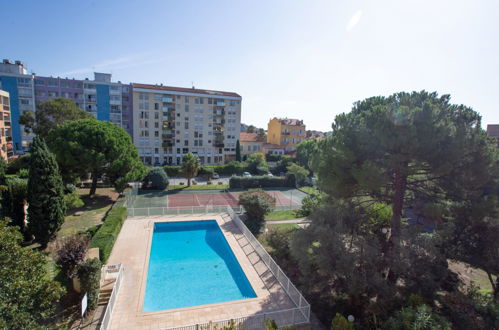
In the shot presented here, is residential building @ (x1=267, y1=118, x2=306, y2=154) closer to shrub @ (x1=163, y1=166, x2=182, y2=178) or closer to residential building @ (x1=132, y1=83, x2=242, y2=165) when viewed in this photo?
residential building @ (x1=132, y1=83, x2=242, y2=165)

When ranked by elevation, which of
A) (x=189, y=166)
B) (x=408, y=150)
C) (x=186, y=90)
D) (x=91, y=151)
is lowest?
Result: (x=189, y=166)

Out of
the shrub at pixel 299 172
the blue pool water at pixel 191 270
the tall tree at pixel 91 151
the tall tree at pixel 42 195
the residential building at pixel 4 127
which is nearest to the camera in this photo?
the blue pool water at pixel 191 270

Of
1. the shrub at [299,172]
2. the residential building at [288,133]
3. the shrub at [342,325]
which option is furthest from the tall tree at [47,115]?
the residential building at [288,133]

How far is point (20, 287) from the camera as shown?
574cm

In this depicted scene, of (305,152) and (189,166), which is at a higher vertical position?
(305,152)

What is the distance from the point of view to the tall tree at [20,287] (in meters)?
5.32

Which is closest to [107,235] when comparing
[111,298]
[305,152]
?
[111,298]

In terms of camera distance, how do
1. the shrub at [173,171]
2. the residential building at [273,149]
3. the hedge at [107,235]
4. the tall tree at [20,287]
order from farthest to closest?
the residential building at [273,149], the shrub at [173,171], the hedge at [107,235], the tall tree at [20,287]

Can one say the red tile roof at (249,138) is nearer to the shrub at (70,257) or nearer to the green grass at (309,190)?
the green grass at (309,190)

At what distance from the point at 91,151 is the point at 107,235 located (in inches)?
467

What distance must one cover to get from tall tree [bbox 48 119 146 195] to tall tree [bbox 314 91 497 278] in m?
21.0

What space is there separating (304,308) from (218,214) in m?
15.0

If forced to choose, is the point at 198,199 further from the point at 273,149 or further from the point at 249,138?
the point at 249,138

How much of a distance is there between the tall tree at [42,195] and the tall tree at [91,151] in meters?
9.03
